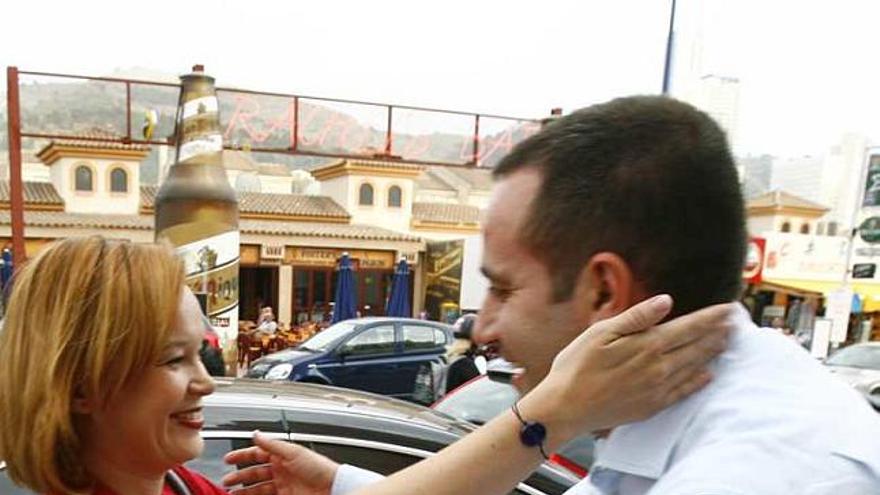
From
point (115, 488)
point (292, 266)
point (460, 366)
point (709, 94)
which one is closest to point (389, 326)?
point (460, 366)

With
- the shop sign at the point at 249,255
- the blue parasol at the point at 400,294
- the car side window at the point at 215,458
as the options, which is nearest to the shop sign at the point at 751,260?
the car side window at the point at 215,458

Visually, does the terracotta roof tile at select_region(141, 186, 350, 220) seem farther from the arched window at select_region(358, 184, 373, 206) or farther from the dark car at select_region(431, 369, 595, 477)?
the dark car at select_region(431, 369, 595, 477)

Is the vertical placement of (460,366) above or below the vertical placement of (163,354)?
below

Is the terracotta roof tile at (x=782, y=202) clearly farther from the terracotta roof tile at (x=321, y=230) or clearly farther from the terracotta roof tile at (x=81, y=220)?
the terracotta roof tile at (x=81, y=220)

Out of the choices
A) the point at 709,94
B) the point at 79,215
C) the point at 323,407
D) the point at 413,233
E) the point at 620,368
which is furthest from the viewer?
the point at 413,233

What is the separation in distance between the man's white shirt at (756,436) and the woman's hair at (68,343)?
2.62 feet

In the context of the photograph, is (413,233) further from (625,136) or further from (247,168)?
(625,136)

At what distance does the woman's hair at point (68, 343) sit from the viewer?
3.72 ft

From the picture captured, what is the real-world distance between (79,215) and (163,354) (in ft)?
65.9

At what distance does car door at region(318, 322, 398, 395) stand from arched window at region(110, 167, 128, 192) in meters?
13.7

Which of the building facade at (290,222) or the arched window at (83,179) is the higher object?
the arched window at (83,179)

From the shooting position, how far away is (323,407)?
220 cm

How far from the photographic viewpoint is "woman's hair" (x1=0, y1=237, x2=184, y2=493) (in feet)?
3.72

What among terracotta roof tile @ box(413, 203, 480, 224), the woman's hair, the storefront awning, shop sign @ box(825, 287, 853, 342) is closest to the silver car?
shop sign @ box(825, 287, 853, 342)
